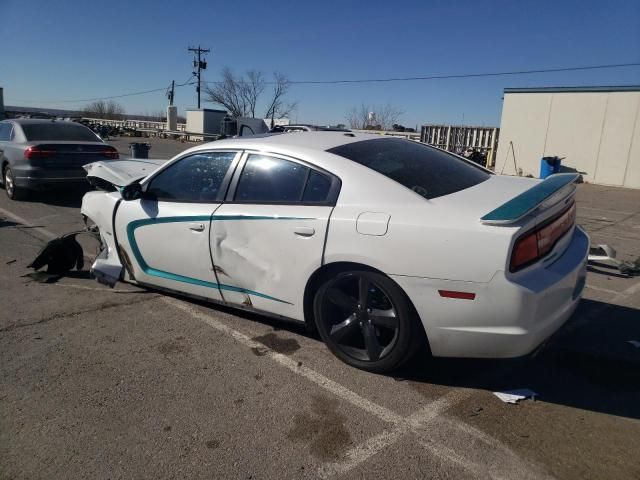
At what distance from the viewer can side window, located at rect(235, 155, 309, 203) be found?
341 cm

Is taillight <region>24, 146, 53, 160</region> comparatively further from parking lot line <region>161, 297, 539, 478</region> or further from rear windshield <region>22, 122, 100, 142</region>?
parking lot line <region>161, 297, 539, 478</region>

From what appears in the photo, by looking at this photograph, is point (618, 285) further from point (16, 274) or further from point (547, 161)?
point (547, 161)

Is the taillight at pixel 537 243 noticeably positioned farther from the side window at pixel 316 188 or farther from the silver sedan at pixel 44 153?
the silver sedan at pixel 44 153

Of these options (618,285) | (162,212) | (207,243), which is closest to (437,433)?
(207,243)

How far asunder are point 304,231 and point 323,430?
1.23 meters

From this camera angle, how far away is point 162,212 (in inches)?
160

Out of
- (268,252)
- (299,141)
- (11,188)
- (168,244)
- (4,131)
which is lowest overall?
(11,188)

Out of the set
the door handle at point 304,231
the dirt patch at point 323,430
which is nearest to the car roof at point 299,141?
the door handle at point 304,231

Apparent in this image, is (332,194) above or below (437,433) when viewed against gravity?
above

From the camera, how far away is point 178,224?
12.9ft

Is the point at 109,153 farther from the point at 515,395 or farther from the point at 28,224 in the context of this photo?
the point at 515,395

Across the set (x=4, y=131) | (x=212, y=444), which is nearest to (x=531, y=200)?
(x=212, y=444)

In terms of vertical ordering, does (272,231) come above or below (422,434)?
above

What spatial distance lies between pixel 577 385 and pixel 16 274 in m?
5.31
